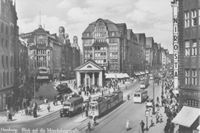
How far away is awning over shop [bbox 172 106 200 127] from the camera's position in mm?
18459

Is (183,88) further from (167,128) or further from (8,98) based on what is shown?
(8,98)

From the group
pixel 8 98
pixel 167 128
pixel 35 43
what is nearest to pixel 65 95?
pixel 8 98

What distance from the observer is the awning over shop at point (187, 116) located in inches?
727

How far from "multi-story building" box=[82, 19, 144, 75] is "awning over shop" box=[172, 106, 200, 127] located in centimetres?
1704

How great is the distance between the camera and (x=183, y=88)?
72.4 ft

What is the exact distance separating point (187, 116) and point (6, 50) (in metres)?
20.8

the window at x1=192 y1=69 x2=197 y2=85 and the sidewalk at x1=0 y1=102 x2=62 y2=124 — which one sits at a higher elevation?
the window at x1=192 y1=69 x2=197 y2=85

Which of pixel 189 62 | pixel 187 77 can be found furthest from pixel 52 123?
pixel 189 62

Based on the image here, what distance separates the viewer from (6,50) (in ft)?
108

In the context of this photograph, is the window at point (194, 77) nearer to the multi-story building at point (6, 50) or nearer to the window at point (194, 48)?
the window at point (194, 48)

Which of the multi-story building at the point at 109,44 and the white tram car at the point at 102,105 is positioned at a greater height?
the multi-story building at the point at 109,44

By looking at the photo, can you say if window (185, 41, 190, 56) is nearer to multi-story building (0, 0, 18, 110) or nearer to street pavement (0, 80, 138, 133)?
street pavement (0, 80, 138, 133)

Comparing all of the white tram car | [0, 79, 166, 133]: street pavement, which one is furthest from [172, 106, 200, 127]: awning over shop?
the white tram car

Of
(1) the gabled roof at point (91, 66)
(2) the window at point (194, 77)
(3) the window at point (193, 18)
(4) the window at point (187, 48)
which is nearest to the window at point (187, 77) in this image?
(2) the window at point (194, 77)
